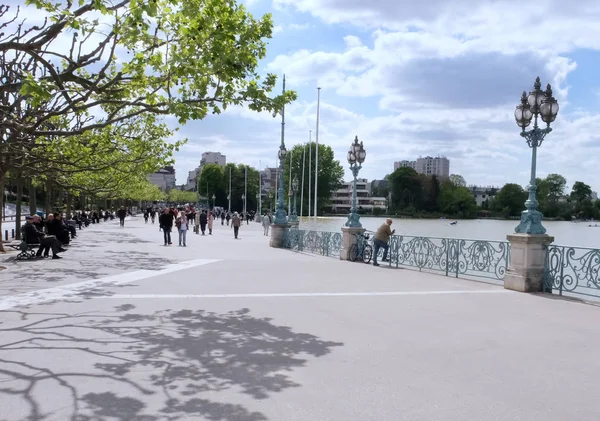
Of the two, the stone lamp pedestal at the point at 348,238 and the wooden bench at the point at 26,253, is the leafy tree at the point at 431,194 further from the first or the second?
the wooden bench at the point at 26,253

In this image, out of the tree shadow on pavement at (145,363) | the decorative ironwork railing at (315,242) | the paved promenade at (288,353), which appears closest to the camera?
the tree shadow on pavement at (145,363)

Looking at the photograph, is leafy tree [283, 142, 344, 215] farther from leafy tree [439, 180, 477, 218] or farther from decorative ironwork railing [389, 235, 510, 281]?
decorative ironwork railing [389, 235, 510, 281]

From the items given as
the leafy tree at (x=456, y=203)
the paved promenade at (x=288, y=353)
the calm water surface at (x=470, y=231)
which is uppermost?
the leafy tree at (x=456, y=203)

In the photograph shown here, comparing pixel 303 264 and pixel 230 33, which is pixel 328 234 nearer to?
pixel 303 264

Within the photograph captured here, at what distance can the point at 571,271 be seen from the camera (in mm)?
11461

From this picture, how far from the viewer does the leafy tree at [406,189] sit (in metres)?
126

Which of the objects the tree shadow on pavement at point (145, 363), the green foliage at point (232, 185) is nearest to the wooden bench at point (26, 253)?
the tree shadow on pavement at point (145, 363)

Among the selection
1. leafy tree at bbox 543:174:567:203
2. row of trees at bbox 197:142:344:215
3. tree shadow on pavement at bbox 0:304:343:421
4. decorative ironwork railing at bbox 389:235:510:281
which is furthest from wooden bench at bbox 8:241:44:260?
leafy tree at bbox 543:174:567:203

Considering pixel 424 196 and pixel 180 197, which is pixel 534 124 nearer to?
pixel 424 196

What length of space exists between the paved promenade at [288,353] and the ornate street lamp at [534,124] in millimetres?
1823

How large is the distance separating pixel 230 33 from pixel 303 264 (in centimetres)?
906

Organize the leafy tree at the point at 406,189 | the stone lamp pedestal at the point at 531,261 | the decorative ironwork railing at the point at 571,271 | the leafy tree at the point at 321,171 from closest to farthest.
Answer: the decorative ironwork railing at the point at 571,271
the stone lamp pedestal at the point at 531,261
the leafy tree at the point at 321,171
the leafy tree at the point at 406,189

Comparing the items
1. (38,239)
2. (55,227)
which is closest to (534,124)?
(38,239)

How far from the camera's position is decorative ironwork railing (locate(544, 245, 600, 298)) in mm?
10898
